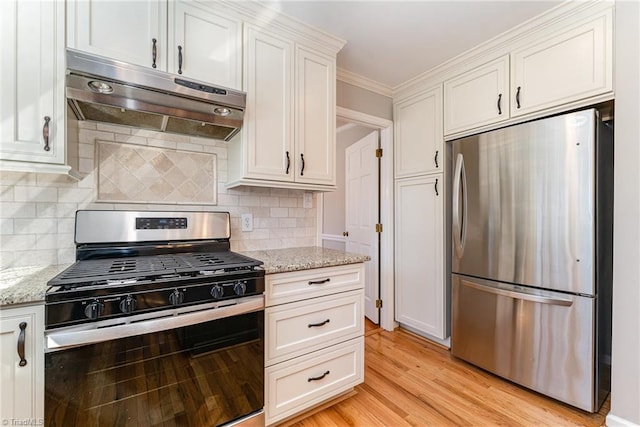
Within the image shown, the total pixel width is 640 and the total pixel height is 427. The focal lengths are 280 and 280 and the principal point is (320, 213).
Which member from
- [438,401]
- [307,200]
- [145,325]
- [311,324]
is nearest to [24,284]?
[145,325]

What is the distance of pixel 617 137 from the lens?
1548 mm

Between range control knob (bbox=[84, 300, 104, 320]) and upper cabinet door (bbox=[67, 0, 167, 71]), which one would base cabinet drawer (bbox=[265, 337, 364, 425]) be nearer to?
range control knob (bbox=[84, 300, 104, 320])

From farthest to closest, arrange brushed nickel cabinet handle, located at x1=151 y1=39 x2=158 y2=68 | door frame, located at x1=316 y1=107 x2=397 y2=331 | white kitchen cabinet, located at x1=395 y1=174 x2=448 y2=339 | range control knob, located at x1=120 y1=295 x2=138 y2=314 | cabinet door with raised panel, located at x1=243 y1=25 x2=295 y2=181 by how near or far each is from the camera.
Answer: door frame, located at x1=316 y1=107 x2=397 y2=331 < white kitchen cabinet, located at x1=395 y1=174 x2=448 y2=339 < cabinet door with raised panel, located at x1=243 y1=25 x2=295 y2=181 < brushed nickel cabinet handle, located at x1=151 y1=39 x2=158 y2=68 < range control knob, located at x1=120 y1=295 x2=138 y2=314

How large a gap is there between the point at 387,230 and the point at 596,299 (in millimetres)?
1611

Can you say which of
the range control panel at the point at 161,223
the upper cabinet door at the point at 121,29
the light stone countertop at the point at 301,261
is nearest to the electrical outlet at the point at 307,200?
the light stone countertop at the point at 301,261

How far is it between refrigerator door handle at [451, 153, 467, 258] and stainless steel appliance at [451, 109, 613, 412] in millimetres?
16

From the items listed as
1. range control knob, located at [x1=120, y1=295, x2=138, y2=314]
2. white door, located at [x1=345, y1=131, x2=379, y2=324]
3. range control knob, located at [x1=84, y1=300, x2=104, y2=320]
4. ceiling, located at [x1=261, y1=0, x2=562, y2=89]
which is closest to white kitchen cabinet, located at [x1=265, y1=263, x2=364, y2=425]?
range control knob, located at [x1=120, y1=295, x2=138, y2=314]

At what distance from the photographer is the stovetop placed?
105cm

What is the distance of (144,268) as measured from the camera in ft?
4.08

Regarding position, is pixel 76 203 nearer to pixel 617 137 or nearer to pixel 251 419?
pixel 251 419

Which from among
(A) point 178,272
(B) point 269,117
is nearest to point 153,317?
(A) point 178,272

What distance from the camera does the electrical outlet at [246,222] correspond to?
2.00m

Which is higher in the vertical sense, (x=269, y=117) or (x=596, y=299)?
(x=269, y=117)

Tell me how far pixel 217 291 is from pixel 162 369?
37 centimetres
